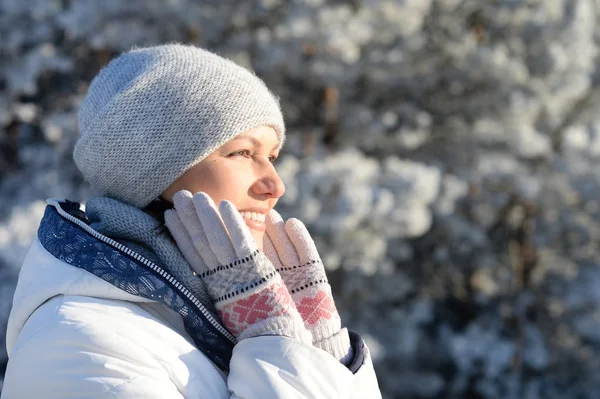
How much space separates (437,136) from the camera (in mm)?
6832

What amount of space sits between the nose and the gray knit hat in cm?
10

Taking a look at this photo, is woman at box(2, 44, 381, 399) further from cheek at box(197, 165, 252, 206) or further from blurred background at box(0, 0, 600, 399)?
blurred background at box(0, 0, 600, 399)

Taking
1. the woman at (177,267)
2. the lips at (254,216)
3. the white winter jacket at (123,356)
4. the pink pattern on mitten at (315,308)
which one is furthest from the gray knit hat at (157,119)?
the pink pattern on mitten at (315,308)

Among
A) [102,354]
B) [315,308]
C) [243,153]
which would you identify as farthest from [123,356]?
[243,153]

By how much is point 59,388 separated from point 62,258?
0.27 m

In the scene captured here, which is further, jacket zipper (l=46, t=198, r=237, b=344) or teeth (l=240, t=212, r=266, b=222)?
teeth (l=240, t=212, r=266, b=222)

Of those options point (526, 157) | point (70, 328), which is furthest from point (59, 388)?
point (526, 157)

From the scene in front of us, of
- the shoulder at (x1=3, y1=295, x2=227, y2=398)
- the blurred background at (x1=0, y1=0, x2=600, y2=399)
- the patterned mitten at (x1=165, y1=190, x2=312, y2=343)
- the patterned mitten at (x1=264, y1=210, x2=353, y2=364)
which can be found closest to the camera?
the shoulder at (x1=3, y1=295, x2=227, y2=398)

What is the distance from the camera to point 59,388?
126cm

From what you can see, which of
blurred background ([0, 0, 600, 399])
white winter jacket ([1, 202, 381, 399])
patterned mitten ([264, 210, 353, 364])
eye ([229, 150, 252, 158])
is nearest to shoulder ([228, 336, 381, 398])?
white winter jacket ([1, 202, 381, 399])

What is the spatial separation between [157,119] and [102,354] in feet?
1.71

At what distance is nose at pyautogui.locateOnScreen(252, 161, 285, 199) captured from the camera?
163cm

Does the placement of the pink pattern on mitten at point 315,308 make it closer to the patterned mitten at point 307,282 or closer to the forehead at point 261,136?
the patterned mitten at point 307,282

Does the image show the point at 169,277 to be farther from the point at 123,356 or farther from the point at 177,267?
the point at 123,356
